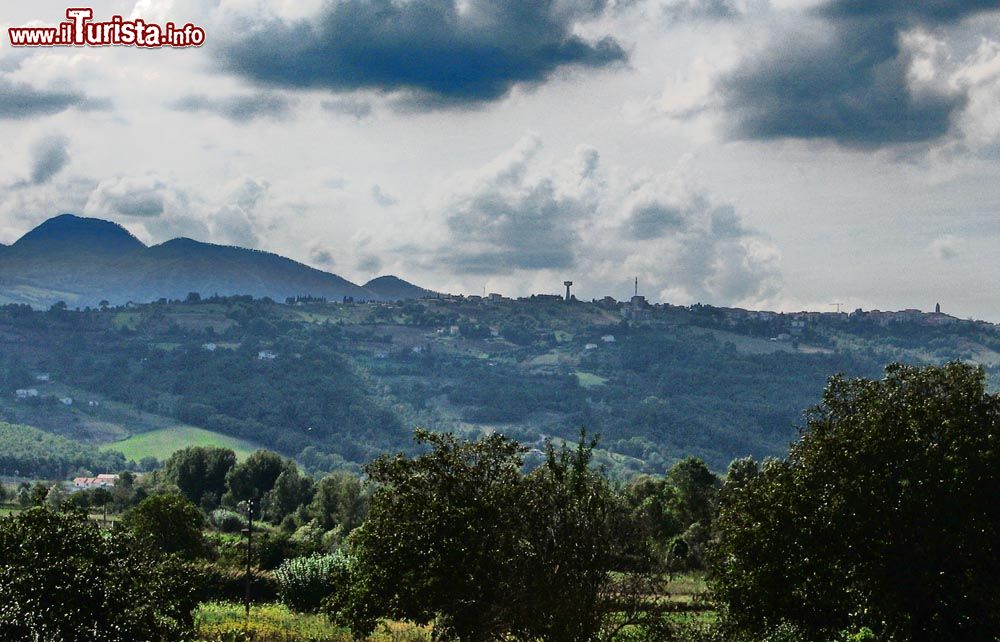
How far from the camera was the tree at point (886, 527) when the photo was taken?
1409 inches

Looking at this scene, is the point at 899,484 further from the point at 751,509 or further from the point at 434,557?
the point at 434,557

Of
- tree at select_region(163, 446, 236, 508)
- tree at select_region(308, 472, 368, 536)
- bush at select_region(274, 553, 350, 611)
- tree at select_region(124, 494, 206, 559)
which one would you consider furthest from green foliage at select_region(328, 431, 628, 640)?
tree at select_region(163, 446, 236, 508)

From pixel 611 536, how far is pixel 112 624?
46.5ft

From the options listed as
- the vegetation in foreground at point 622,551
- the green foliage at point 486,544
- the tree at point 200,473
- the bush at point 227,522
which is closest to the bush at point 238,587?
the vegetation in foreground at point 622,551

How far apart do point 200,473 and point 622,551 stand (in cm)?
14694

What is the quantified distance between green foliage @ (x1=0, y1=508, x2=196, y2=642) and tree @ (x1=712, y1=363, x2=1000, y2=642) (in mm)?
20456

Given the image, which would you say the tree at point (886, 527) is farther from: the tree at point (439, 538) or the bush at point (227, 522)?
the bush at point (227, 522)

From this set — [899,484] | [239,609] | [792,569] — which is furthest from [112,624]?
[239,609]

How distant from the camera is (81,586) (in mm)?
29969

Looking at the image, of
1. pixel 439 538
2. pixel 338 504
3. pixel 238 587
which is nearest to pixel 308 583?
pixel 238 587

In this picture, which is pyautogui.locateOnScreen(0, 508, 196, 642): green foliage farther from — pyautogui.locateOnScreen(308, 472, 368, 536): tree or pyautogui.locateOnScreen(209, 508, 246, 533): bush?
pyautogui.locateOnScreen(308, 472, 368, 536): tree

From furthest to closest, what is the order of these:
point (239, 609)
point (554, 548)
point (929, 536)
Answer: point (239, 609) → point (929, 536) → point (554, 548)

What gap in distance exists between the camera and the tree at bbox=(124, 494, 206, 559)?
2808 inches

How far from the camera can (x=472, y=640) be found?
119 feet
